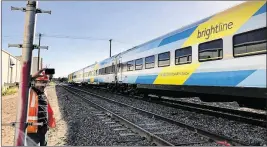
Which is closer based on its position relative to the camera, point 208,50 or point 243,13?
point 243,13

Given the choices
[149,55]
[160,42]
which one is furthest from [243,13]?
[149,55]

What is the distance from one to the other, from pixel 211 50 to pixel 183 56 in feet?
6.43

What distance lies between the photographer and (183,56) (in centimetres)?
1171

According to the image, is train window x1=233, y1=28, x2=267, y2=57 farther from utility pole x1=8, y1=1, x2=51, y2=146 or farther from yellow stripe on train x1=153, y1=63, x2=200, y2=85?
utility pole x1=8, y1=1, x2=51, y2=146

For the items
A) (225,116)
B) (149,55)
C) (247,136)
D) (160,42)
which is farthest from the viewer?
(149,55)

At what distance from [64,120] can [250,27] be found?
7.00m

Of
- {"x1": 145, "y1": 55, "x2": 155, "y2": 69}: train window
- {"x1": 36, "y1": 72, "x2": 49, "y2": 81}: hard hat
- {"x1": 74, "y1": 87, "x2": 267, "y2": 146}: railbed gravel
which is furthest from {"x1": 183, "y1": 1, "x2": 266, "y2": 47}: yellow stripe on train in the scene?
{"x1": 36, "y1": 72, "x2": 49, "y2": 81}: hard hat

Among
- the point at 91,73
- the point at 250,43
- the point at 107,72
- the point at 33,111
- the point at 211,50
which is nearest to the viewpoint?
the point at 33,111

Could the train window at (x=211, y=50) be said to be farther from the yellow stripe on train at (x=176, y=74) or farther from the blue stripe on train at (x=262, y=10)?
the blue stripe on train at (x=262, y=10)

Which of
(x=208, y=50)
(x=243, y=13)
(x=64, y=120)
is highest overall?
(x=243, y=13)

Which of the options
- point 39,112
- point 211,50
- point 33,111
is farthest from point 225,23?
point 33,111

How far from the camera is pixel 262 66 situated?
7.56 m

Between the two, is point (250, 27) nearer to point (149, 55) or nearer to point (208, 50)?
point (208, 50)

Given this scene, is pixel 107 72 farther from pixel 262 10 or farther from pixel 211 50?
pixel 262 10
